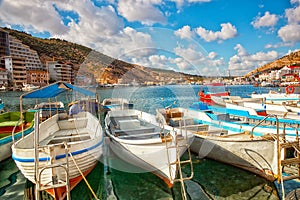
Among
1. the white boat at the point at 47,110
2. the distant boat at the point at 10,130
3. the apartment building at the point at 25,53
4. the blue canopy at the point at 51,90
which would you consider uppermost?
the apartment building at the point at 25,53

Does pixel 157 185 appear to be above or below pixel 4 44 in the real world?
below

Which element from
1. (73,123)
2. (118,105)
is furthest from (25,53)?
(73,123)

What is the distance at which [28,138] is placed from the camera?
6.40 metres

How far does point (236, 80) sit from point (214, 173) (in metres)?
130

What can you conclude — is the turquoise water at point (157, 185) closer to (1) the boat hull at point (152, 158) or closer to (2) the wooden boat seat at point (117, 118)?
(1) the boat hull at point (152, 158)

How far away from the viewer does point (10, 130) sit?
10.9 m

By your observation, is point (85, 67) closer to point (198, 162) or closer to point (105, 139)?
point (105, 139)

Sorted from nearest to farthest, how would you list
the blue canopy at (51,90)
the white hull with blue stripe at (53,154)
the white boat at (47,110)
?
the white hull with blue stripe at (53,154)
the blue canopy at (51,90)
the white boat at (47,110)

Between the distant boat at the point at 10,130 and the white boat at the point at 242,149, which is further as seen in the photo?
the distant boat at the point at 10,130

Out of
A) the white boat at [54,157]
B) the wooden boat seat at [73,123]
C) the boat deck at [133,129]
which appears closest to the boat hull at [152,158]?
the boat deck at [133,129]

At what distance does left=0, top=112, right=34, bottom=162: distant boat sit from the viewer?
28.0 feet

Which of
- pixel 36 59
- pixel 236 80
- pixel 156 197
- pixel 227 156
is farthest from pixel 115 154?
pixel 236 80

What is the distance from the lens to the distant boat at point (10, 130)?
8547 millimetres

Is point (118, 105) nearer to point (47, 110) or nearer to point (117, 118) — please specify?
point (47, 110)
